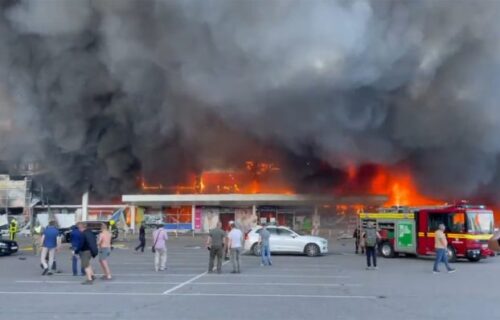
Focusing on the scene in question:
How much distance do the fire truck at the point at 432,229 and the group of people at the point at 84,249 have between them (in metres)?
12.1

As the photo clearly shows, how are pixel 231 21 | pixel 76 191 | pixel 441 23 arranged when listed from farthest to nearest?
pixel 76 191, pixel 441 23, pixel 231 21

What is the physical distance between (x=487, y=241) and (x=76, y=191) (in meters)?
31.7

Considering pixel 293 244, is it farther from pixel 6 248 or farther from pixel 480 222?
pixel 6 248

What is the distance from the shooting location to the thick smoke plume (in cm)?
2920

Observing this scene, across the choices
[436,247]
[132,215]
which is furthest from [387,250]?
[132,215]

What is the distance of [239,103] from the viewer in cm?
3272

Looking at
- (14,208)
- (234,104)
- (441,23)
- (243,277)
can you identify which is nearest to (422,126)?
(441,23)

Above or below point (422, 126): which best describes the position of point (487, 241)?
below

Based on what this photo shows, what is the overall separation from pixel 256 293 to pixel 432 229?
40.9 ft

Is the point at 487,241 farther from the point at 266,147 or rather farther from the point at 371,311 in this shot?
the point at 266,147

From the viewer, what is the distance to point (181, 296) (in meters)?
12.4

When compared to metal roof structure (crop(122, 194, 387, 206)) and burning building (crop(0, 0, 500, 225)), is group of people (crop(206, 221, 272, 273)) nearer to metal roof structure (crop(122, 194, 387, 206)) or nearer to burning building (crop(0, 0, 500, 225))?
burning building (crop(0, 0, 500, 225))

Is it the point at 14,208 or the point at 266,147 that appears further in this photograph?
the point at 14,208

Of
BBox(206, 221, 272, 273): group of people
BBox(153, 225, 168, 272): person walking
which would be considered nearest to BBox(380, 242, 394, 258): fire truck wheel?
BBox(206, 221, 272, 273): group of people
